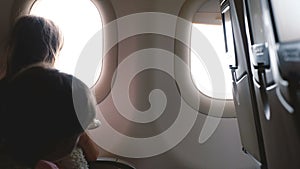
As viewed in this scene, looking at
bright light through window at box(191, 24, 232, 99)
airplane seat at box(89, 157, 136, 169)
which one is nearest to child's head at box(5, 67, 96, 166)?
airplane seat at box(89, 157, 136, 169)

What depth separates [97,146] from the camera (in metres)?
1.49

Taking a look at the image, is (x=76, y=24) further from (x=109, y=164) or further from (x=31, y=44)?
(x=109, y=164)

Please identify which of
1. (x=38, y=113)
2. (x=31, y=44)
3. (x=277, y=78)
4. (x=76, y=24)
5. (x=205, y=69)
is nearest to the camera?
(x=277, y=78)

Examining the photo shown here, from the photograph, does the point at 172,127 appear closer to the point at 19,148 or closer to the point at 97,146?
the point at 97,146

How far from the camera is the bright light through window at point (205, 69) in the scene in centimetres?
159

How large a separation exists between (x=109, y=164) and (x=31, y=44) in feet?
2.33

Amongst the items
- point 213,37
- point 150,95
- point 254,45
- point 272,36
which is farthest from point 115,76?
point 272,36

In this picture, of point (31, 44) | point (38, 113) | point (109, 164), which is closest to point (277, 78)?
point (38, 113)

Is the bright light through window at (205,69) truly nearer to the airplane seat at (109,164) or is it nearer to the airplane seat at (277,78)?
the airplane seat at (109,164)

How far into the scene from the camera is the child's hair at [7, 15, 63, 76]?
2.92ft

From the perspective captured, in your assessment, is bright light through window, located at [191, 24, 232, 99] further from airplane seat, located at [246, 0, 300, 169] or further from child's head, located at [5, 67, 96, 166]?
child's head, located at [5, 67, 96, 166]

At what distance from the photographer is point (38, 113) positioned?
2.57 ft

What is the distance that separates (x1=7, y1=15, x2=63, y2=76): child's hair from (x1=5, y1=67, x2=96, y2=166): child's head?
8 cm

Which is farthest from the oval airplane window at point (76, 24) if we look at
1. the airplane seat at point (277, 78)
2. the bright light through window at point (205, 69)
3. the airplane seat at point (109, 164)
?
the airplane seat at point (277, 78)
